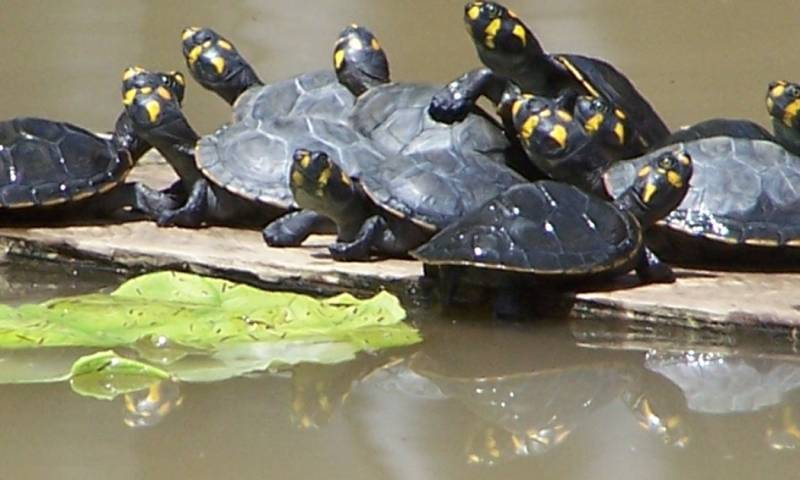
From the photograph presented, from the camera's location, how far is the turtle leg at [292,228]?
20.3 feet

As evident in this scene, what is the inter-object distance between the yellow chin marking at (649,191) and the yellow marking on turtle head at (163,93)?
185 cm

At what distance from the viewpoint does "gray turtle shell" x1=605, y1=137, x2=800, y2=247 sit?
18.9 ft

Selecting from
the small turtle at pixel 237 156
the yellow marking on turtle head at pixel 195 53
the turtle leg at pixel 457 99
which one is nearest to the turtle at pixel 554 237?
the turtle leg at pixel 457 99

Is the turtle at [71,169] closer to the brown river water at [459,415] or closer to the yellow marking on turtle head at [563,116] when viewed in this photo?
the brown river water at [459,415]

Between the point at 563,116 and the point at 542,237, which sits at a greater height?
the point at 563,116

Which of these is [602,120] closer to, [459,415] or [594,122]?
[594,122]

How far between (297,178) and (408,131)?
Result: 574 millimetres

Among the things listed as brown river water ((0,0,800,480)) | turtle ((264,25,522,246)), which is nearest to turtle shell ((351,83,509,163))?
turtle ((264,25,522,246))

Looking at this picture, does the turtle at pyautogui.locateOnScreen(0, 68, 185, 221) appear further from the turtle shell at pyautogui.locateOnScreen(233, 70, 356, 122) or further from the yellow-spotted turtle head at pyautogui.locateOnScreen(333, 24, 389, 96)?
the yellow-spotted turtle head at pyautogui.locateOnScreen(333, 24, 389, 96)

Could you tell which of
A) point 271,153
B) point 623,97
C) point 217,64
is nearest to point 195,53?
point 217,64

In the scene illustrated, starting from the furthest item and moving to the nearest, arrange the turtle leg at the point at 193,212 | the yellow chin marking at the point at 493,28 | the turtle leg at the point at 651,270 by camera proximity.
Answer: the turtle leg at the point at 193,212 < the yellow chin marking at the point at 493,28 < the turtle leg at the point at 651,270

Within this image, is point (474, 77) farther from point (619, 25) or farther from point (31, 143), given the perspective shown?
point (619, 25)

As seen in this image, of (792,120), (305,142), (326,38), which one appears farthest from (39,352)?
(326,38)

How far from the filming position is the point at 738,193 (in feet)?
19.1
